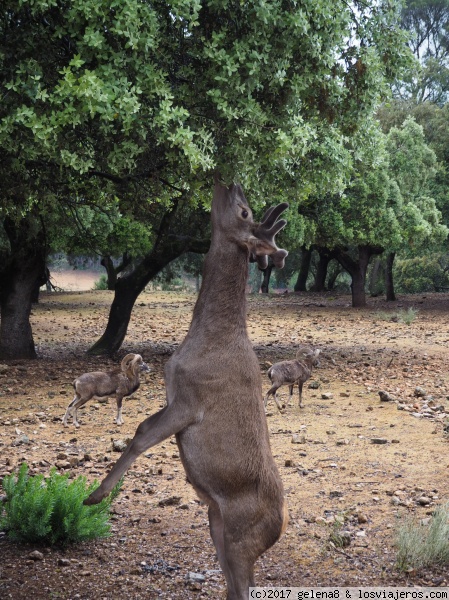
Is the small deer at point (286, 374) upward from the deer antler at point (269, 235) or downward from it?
downward

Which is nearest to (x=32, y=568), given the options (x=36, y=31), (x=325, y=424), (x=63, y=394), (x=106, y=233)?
(x=36, y=31)

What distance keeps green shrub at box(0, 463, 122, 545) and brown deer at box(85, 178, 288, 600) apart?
2.25 meters

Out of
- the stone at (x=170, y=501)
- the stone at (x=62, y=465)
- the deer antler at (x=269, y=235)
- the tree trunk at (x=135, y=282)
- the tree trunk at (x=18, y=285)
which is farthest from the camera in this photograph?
the tree trunk at (x=135, y=282)

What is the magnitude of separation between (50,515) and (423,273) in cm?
4737

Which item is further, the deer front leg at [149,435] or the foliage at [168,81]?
the foliage at [168,81]

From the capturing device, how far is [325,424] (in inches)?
438

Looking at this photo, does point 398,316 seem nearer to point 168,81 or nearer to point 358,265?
point 358,265

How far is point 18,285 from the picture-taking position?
1636 cm

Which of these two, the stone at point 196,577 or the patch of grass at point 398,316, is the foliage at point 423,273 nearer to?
the patch of grass at point 398,316

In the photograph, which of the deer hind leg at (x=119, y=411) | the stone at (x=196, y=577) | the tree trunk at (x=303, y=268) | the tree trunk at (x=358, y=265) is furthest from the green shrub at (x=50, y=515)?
the tree trunk at (x=303, y=268)

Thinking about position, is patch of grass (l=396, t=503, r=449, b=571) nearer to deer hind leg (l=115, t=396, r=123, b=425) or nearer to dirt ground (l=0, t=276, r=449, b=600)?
dirt ground (l=0, t=276, r=449, b=600)

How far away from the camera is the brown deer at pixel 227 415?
4.07m

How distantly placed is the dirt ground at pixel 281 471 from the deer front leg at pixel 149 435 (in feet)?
6.27

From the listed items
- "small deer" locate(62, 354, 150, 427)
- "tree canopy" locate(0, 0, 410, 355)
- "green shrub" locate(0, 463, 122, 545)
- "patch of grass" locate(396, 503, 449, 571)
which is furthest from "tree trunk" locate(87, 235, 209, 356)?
"patch of grass" locate(396, 503, 449, 571)
